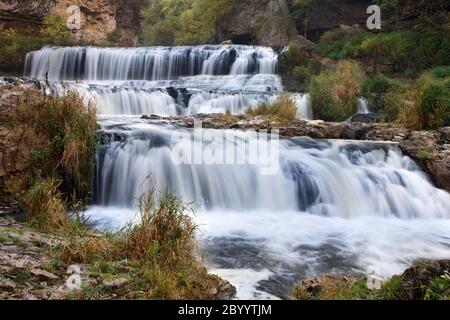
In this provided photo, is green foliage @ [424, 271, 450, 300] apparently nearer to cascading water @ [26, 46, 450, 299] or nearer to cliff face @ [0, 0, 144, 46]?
cascading water @ [26, 46, 450, 299]

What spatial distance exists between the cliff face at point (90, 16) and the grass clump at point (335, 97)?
56.5 feet

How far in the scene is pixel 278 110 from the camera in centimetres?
1159

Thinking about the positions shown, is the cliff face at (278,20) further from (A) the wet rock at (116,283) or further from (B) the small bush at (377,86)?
(A) the wet rock at (116,283)

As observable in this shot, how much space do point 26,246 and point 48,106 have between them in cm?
347

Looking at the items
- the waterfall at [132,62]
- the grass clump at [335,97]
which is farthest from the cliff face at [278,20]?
the grass clump at [335,97]

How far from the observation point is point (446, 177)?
858cm

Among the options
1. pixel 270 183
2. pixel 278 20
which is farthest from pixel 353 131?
pixel 278 20

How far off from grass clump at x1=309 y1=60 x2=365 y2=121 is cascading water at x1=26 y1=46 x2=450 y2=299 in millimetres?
3469

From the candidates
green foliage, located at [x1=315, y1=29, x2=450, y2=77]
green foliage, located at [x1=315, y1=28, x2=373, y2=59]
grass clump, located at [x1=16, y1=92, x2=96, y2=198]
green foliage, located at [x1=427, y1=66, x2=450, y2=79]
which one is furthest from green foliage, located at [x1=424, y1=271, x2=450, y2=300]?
green foliage, located at [x1=315, y1=28, x2=373, y2=59]

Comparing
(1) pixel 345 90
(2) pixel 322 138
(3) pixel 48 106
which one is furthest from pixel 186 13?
(3) pixel 48 106

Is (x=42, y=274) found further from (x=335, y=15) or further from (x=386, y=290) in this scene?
(x=335, y=15)

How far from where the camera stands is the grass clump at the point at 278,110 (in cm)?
1139

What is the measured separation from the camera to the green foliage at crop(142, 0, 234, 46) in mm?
25797

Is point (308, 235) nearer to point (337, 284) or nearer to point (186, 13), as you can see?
point (337, 284)
